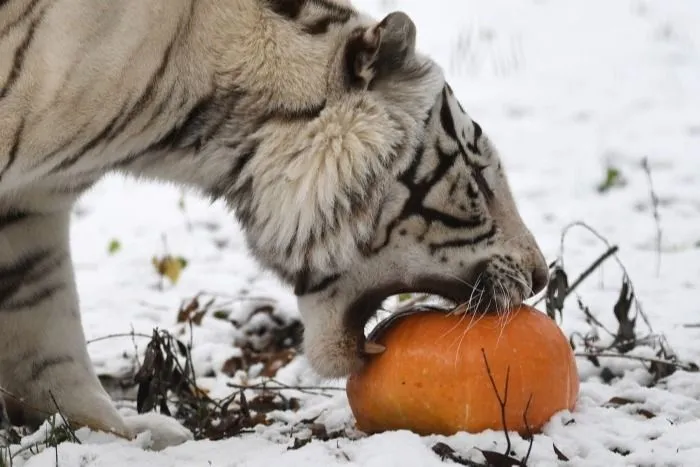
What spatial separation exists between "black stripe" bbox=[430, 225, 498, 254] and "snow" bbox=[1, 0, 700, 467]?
34 centimetres

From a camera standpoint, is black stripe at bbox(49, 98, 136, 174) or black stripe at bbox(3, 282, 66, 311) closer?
black stripe at bbox(49, 98, 136, 174)

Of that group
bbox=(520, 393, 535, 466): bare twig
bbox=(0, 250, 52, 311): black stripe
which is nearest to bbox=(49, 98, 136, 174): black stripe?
bbox=(0, 250, 52, 311): black stripe

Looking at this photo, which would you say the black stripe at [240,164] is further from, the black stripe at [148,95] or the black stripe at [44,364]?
the black stripe at [44,364]

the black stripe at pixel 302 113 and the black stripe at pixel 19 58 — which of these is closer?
the black stripe at pixel 19 58

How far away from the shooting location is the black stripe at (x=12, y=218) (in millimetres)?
2209

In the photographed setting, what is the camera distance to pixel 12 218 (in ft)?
7.27

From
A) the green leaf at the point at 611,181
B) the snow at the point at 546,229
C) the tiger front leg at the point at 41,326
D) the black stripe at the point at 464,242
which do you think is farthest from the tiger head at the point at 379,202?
the green leaf at the point at 611,181

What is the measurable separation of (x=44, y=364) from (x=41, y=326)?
0.28 ft

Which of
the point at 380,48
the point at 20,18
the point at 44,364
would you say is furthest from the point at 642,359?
Answer: the point at 20,18

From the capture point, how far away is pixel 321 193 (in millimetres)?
1892

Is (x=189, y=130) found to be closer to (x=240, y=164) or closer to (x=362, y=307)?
(x=240, y=164)

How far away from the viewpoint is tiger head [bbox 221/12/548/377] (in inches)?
73.6

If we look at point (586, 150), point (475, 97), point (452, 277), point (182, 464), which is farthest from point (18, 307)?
point (475, 97)

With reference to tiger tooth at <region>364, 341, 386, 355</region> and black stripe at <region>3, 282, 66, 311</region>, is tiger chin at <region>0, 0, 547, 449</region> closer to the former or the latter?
tiger tooth at <region>364, 341, 386, 355</region>
